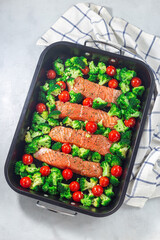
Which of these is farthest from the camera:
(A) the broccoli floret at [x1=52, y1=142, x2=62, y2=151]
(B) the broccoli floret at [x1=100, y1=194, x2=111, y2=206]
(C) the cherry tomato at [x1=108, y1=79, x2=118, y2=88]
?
(C) the cherry tomato at [x1=108, y1=79, x2=118, y2=88]

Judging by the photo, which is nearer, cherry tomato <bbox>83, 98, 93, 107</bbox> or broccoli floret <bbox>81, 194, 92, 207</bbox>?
broccoli floret <bbox>81, 194, 92, 207</bbox>

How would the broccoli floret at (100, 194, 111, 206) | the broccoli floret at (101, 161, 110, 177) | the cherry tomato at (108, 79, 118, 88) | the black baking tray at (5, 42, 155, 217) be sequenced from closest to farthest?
the black baking tray at (5, 42, 155, 217) → the broccoli floret at (100, 194, 111, 206) → the broccoli floret at (101, 161, 110, 177) → the cherry tomato at (108, 79, 118, 88)

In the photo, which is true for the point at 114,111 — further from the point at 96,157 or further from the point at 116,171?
the point at 116,171

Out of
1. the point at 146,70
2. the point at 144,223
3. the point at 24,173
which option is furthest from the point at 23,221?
the point at 146,70

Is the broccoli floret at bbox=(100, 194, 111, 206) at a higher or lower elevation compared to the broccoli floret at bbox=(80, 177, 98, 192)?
lower

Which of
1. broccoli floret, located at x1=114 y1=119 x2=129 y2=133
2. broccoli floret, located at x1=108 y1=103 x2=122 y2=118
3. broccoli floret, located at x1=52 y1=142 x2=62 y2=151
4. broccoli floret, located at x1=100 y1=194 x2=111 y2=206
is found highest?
broccoli floret, located at x1=108 y1=103 x2=122 y2=118

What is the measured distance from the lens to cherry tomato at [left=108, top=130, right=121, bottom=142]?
3.72 metres

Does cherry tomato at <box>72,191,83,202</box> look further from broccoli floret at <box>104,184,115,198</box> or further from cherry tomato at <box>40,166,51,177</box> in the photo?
cherry tomato at <box>40,166,51,177</box>

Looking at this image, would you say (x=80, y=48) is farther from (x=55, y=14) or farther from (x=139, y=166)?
(x=139, y=166)

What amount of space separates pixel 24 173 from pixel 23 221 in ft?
1.95

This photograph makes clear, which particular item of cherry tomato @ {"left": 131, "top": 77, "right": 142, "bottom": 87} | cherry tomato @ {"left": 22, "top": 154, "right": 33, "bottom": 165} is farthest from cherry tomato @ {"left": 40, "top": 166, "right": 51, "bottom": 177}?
cherry tomato @ {"left": 131, "top": 77, "right": 142, "bottom": 87}

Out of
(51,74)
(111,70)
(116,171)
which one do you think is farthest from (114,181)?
(51,74)

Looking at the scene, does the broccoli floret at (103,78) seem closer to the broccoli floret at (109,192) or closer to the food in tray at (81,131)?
the food in tray at (81,131)

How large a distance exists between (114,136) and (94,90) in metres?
0.58
